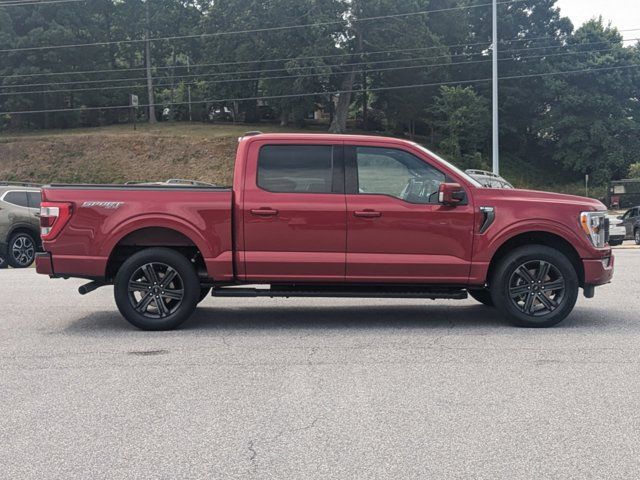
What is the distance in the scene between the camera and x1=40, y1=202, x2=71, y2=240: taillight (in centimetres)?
673

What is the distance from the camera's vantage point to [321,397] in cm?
473

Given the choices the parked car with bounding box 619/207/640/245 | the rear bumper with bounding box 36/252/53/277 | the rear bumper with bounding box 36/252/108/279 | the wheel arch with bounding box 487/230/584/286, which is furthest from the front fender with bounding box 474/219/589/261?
the parked car with bounding box 619/207/640/245

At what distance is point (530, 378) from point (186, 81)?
218ft

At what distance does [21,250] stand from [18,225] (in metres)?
0.59

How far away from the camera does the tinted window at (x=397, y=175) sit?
6.79 meters

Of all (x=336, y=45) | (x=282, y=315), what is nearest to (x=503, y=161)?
(x=336, y=45)

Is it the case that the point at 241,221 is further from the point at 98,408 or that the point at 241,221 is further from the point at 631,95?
the point at 631,95

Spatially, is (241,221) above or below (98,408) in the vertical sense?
above

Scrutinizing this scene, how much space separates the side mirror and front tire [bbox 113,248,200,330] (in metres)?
2.76

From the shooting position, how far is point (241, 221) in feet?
22.0

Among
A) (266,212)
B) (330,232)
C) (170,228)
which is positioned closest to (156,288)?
(170,228)

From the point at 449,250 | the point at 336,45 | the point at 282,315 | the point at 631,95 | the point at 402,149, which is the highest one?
the point at 336,45

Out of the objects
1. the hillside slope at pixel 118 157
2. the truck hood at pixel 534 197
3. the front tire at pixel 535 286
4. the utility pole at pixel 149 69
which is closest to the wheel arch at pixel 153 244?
the truck hood at pixel 534 197

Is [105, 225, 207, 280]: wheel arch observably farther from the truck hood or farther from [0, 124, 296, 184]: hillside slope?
[0, 124, 296, 184]: hillside slope
